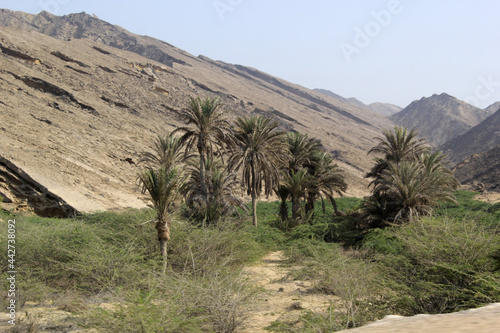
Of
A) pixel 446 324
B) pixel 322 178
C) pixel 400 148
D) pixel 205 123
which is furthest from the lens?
pixel 400 148

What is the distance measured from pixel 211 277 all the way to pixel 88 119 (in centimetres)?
3941

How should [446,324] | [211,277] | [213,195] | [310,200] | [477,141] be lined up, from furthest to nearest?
[477,141] < [310,200] < [213,195] < [211,277] < [446,324]

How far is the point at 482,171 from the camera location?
6012 centimetres

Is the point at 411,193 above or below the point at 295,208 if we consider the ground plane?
above

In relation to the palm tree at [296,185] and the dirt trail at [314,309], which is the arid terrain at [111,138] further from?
the palm tree at [296,185]

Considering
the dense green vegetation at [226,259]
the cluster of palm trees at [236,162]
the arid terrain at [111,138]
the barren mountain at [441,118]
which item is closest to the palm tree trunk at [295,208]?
the cluster of palm trees at [236,162]

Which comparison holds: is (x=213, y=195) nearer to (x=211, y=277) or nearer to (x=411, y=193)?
(x=411, y=193)

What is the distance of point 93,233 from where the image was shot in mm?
12086

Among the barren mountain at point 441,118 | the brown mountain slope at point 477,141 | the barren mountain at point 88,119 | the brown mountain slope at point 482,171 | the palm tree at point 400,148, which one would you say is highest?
the barren mountain at point 441,118

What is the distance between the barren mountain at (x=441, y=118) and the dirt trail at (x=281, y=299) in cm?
11453

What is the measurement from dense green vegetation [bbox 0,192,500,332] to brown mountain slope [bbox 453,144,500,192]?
4932 centimetres

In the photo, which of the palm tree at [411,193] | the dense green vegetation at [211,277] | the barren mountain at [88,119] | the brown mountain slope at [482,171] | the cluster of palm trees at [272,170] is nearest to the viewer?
the dense green vegetation at [211,277]

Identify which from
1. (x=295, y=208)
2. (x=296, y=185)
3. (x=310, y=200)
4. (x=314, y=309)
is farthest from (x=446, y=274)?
(x=310, y=200)

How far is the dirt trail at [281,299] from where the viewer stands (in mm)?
8422
